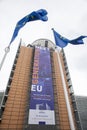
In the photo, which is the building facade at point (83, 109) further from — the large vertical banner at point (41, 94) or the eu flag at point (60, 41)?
the eu flag at point (60, 41)

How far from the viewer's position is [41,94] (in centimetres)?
1449

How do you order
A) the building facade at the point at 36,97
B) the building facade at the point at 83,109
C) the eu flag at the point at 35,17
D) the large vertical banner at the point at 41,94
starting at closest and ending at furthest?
the eu flag at the point at 35,17, the building facade at the point at 36,97, the large vertical banner at the point at 41,94, the building facade at the point at 83,109

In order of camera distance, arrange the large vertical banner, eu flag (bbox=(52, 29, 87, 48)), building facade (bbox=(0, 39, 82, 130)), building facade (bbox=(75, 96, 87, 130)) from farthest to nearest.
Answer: building facade (bbox=(75, 96, 87, 130)) → the large vertical banner → building facade (bbox=(0, 39, 82, 130)) → eu flag (bbox=(52, 29, 87, 48))

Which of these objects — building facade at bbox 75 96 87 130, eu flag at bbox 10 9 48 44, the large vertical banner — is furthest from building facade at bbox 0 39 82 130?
building facade at bbox 75 96 87 130

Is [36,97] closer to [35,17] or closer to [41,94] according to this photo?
[41,94]

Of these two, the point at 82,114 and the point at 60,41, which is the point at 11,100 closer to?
the point at 60,41

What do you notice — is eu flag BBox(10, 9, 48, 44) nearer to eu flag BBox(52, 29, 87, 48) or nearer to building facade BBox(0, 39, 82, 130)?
eu flag BBox(52, 29, 87, 48)

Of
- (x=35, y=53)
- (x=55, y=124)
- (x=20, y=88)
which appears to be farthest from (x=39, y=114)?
(x=35, y=53)

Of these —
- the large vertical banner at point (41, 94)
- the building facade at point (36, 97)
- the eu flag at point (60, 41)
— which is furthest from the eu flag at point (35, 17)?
the large vertical banner at point (41, 94)

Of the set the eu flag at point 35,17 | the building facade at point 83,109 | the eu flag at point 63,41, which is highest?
the eu flag at point 35,17

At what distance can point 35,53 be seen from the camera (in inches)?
796

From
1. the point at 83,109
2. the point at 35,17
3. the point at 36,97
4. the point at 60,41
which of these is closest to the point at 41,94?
the point at 36,97

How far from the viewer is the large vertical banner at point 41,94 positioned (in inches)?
490

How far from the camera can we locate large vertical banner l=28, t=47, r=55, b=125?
12438 millimetres
